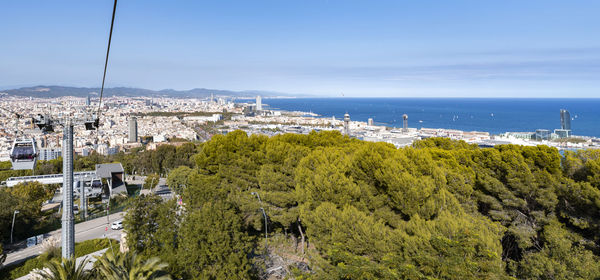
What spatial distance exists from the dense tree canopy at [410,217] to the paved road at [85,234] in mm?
4148

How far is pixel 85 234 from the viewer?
43.5ft

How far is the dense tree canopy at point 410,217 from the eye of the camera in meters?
5.97

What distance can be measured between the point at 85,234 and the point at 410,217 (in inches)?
469

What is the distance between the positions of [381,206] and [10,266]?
1100cm

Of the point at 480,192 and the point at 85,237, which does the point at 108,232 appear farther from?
the point at 480,192

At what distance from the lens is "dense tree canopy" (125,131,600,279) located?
5.97 metres

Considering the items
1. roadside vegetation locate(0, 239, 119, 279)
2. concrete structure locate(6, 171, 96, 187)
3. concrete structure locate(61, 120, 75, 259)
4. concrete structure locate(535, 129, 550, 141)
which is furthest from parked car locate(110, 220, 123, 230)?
concrete structure locate(535, 129, 550, 141)

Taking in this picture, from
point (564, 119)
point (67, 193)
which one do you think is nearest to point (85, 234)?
point (67, 193)

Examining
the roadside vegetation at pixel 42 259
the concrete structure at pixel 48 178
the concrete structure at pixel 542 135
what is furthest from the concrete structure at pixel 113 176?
the concrete structure at pixel 542 135

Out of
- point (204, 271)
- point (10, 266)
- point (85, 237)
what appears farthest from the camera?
point (85, 237)

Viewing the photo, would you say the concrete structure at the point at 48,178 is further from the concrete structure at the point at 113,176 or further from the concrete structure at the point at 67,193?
the concrete structure at the point at 67,193

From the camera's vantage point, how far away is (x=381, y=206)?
354 inches

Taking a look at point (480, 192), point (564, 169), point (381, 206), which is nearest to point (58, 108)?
point (381, 206)

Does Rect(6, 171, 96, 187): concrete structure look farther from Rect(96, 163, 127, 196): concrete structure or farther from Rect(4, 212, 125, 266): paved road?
Rect(4, 212, 125, 266): paved road
